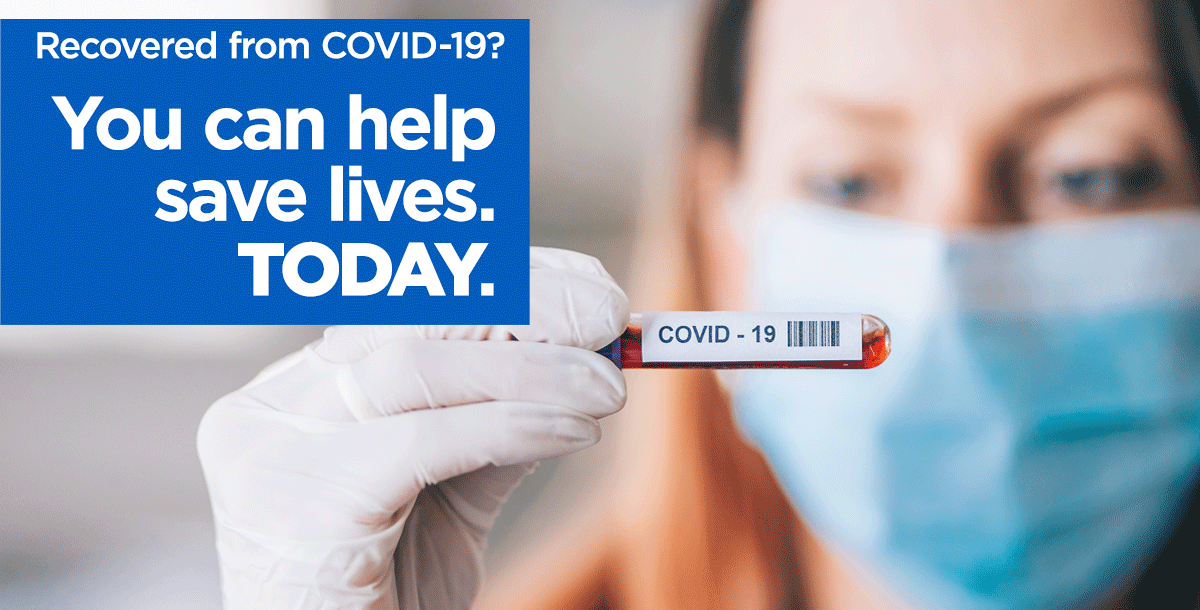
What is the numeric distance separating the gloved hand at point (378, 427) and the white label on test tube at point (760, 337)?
0.08 m

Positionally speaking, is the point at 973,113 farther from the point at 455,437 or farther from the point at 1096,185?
the point at 455,437

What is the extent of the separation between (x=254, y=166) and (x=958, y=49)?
39.8 inches

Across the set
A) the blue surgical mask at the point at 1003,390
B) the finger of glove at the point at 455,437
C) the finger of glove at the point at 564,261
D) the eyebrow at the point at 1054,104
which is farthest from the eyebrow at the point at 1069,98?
the finger of glove at the point at 455,437

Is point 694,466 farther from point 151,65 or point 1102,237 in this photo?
point 151,65

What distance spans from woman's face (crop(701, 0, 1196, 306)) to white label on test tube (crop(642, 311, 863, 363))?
0.32 meters

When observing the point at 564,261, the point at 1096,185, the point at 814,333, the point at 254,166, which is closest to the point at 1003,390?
the point at 1096,185

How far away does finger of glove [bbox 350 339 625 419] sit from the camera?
81 cm

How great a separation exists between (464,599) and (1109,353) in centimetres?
92

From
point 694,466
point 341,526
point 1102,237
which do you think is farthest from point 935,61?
point 341,526

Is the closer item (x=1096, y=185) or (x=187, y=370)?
(x=1096, y=185)

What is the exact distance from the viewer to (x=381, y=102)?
3.62 feet

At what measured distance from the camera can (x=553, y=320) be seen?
32.3 inches

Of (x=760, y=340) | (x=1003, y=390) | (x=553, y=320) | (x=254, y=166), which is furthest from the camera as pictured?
(x=254, y=166)

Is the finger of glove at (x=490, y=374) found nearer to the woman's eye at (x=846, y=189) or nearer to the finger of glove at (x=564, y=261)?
the finger of glove at (x=564, y=261)
